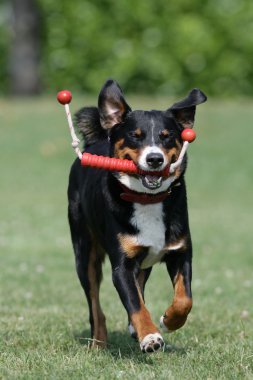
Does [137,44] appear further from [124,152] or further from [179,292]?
[179,292]

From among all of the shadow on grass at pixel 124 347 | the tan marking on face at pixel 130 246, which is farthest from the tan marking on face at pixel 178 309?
the tan marking on face at pixel 130 246

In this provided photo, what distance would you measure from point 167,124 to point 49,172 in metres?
16.2

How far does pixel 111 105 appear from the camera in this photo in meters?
6.18

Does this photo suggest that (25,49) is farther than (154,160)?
Yes

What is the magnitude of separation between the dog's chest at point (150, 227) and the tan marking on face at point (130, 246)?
1.1 inches

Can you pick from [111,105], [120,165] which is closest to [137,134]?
[120,165]

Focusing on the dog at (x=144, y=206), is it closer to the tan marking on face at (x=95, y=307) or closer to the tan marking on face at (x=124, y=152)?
the tan marking on face at (x=124, y=152)

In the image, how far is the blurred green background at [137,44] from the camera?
92.1 feet

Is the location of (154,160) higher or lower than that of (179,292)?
higher

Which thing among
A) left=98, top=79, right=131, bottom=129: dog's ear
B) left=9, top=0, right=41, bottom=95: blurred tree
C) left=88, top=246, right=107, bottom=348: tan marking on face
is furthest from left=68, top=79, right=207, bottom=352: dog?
left=9, top=0, right=41, bottom=95: blurred tree

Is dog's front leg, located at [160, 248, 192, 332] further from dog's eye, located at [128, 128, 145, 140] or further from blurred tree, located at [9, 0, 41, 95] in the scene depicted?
blurred tree, located at [9, 0, 41, 95]

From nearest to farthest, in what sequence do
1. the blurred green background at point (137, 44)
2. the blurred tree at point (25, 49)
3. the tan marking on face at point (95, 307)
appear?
the tan marking on face at point (95, 307)
the blurred tree at point (25, 49)
the blurred green background at point (137, 44)

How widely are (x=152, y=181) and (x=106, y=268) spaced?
623 cm

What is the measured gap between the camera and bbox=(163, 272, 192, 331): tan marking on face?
5.79 m
